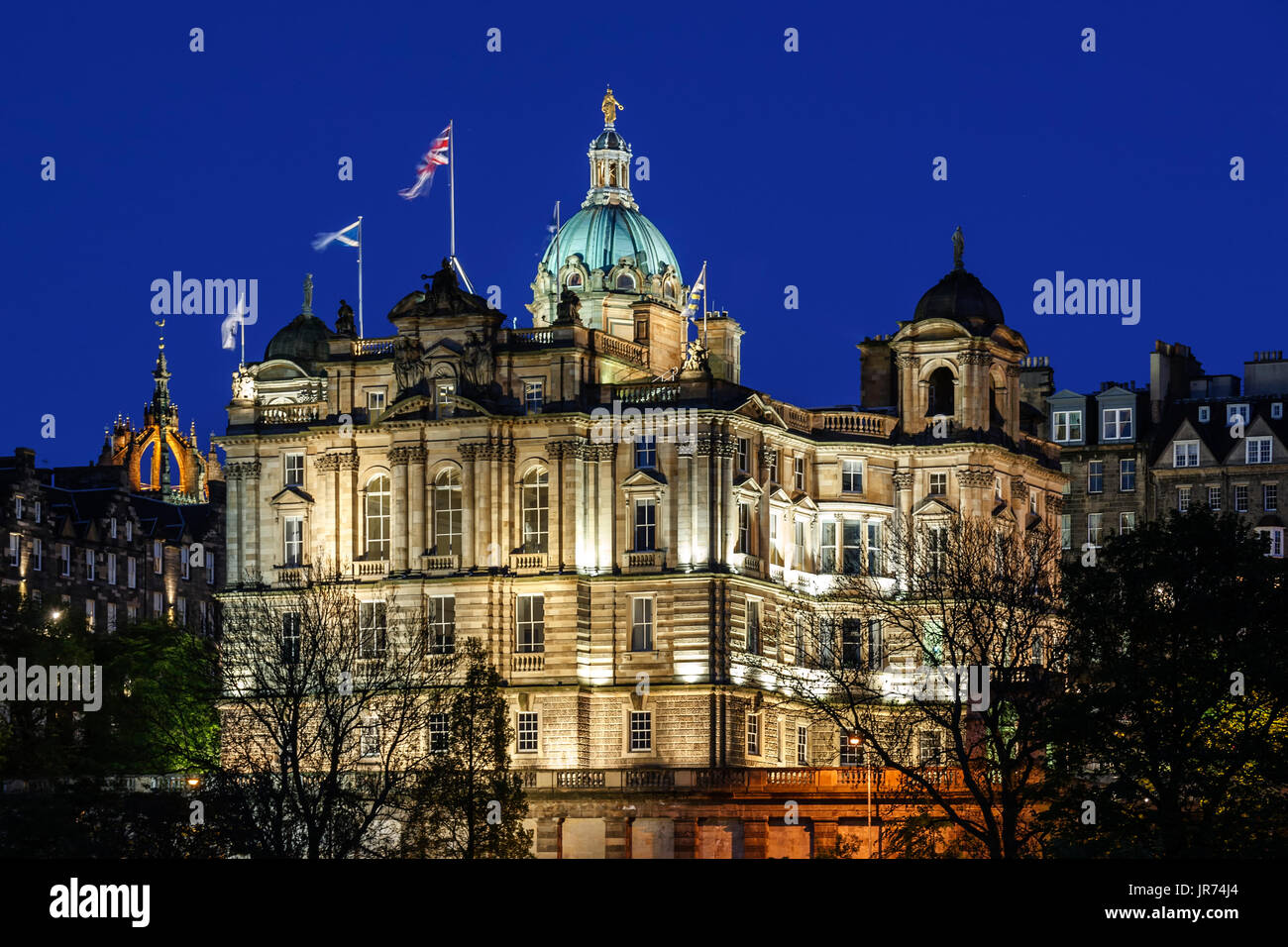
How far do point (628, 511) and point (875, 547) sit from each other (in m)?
14.1

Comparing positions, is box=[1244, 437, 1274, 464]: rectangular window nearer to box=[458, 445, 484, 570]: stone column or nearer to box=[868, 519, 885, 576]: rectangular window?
box=[868, 519, 885, 576]: rectangular window

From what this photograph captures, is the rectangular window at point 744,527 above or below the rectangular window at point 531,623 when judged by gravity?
above

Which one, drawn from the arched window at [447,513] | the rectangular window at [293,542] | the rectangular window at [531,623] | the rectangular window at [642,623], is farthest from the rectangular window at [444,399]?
the rectangular window at [642,623]

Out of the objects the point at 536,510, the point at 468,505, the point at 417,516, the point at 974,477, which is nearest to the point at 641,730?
the point at 536,510

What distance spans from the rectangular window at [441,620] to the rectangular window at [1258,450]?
53.3 meters

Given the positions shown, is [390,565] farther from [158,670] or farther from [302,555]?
[158,670]

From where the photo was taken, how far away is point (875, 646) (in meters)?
140

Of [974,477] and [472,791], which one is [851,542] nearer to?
[974,477]

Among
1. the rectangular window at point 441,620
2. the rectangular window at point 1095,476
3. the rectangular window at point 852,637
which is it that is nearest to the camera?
the rectangular window at point 441,620

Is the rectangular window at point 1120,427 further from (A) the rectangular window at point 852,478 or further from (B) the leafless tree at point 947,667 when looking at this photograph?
(A) the rectangular window at point 852,478

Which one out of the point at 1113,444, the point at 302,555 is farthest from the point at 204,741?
the point at 1113,444

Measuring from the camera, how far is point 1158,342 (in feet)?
571

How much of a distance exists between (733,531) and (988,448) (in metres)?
15.8

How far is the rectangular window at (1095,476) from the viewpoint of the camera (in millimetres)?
171125
